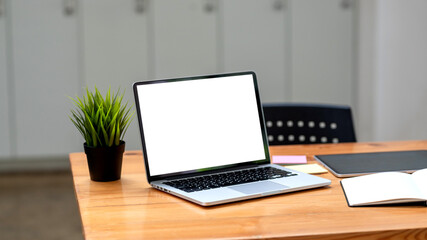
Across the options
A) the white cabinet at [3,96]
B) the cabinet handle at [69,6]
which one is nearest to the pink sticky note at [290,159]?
the cabinet handle at [69,6]

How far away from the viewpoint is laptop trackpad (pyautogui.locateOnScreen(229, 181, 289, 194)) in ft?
3.69

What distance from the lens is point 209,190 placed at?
3.70ft

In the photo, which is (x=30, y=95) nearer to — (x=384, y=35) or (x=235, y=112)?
(x=384, y=35)

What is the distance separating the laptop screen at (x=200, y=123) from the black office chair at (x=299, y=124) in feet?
1.65

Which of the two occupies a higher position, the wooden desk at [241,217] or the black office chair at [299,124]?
the black office chair at [299,124]

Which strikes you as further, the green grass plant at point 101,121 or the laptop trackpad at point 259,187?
the green grass plant at point 101,121

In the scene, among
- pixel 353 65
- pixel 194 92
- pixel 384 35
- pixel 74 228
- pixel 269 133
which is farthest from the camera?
pixel 353 65

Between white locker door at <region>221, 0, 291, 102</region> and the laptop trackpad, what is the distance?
2564 mm

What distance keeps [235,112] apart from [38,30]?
2.56 metres

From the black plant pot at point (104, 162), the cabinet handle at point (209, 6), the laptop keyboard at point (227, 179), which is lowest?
the laptop keyboard at point (227, 179)

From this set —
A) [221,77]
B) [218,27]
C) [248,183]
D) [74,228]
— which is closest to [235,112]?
[221,77]

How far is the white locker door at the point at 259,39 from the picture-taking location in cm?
365

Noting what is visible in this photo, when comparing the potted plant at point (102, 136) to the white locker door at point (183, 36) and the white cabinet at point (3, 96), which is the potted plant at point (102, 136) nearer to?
the white locker door at point (183, 36)

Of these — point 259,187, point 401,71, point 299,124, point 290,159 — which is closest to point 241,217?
point 259,187
